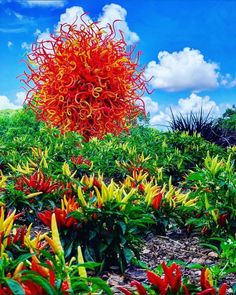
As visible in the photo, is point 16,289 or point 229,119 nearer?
point 16,289

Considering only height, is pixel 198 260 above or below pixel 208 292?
below

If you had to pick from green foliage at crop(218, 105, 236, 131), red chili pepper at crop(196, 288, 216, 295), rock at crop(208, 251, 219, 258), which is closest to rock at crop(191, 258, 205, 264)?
rock at crop(208, 251, 219, 258)

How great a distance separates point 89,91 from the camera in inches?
216

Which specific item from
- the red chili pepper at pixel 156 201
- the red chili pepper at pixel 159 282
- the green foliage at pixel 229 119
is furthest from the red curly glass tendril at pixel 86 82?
the green foliage at pixel 229 119

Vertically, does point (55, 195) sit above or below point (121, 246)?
above

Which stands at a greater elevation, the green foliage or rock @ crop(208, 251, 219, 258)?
the green foliage

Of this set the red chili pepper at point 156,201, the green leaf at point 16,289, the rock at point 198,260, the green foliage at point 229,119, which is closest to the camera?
the green leaf at point 16,289

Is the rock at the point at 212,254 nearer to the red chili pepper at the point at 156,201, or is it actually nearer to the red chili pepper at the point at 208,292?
the red chili pepper at the point at 156,201

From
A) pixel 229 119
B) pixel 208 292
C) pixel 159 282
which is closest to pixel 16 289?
pixel 159 282

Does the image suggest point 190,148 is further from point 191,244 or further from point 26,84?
point 191,244

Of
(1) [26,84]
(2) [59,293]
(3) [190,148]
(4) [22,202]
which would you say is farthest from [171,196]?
(3) [190,148]

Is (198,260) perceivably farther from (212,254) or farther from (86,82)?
(86,82)

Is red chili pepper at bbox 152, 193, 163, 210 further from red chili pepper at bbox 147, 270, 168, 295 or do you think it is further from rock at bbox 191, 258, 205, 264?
red chili pepper at bbox 147, 270, 168, 295

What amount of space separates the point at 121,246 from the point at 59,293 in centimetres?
197
